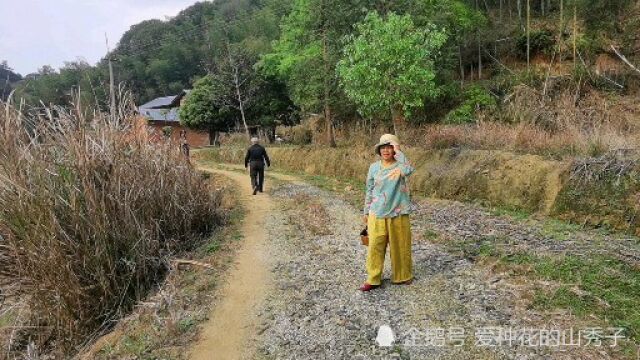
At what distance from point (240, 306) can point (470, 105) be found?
533 inches

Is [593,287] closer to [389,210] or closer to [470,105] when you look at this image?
[389,210]

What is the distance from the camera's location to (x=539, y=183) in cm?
942

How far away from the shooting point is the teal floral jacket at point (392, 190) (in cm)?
567

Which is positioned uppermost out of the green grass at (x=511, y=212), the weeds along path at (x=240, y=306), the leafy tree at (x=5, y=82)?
the leafy tree at (x=5, y=82)

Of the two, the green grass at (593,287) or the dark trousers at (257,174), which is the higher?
the dark trousers at (257,174)

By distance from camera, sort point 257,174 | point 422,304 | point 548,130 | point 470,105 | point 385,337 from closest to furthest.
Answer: point 385,337 < point 422,304 < point 548,130 < point 257,174 < point 470,105

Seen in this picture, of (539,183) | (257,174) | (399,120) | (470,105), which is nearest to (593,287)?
(539,183)

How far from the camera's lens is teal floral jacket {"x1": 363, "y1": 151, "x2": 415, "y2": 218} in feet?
18.6

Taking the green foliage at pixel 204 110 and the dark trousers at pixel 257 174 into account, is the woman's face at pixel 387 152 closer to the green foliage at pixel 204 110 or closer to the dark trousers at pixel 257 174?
the dark trousers at pixel 257 174

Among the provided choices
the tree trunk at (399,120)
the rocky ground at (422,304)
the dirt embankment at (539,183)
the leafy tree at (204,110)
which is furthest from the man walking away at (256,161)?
the leafy tree at (204,110)

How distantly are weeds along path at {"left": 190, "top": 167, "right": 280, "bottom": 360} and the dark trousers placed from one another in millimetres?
3915

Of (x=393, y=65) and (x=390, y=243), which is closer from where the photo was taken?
(x=390, y=243)

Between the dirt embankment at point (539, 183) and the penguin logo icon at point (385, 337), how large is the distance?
4.90 m

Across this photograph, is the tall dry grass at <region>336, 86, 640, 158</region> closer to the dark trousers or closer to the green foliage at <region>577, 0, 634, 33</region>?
the dark trousers
